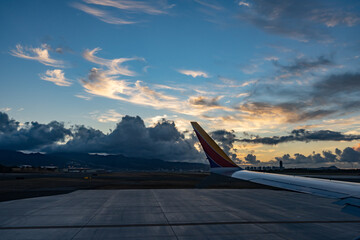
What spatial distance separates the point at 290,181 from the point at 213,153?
4.84 metres

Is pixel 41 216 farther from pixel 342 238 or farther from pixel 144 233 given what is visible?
pixel 342 238

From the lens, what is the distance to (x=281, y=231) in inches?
508

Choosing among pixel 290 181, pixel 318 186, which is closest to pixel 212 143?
pixel 290 181

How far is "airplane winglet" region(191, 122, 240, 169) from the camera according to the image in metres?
13.8

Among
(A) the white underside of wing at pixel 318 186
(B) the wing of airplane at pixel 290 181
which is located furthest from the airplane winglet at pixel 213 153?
(A) the white underside of wing at pixel 318 186

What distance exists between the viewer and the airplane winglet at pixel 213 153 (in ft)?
45.2

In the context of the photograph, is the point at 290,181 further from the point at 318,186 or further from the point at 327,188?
the point at 327,188

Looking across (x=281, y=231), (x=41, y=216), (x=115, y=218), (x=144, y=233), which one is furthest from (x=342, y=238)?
(x=41, y=216)

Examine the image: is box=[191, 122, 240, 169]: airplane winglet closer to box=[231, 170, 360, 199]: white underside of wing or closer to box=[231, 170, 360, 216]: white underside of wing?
box=[231, 170, 360, 216]: white underside of wing

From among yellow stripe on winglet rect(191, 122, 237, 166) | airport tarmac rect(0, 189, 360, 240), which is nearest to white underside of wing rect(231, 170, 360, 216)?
yellow stripe on winglet rect(191, 122, 237, 166)

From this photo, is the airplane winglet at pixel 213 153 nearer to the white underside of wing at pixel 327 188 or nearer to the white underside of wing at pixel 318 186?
the white underside of wing at pixel 327 188

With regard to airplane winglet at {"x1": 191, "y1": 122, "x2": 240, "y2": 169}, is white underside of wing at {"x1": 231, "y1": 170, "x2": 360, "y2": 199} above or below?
below

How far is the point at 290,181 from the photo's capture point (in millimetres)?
9555

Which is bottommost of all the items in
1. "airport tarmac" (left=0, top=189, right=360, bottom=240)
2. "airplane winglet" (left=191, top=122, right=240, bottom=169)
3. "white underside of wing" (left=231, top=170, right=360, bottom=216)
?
"airport tarmac" (left=0, top=189, right=360, bottom=240)
